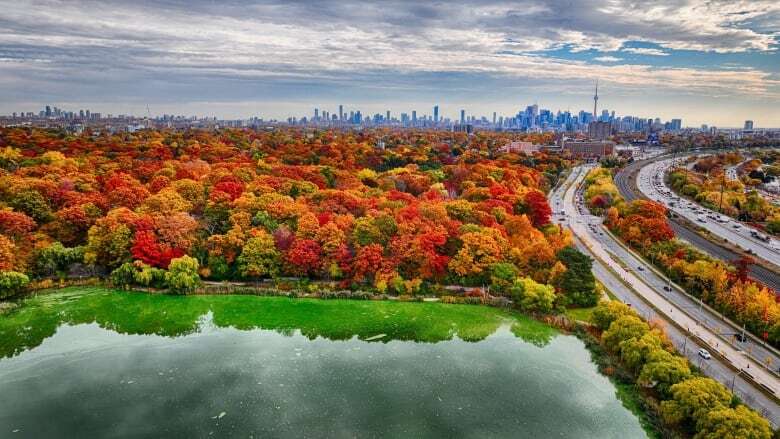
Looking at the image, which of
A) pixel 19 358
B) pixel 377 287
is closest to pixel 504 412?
pixel 377 287

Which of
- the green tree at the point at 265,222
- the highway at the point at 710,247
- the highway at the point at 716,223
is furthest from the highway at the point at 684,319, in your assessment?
the green tree at the point at 265,222

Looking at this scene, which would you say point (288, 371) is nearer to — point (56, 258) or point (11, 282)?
point (11, 282)

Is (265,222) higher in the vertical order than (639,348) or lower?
higher

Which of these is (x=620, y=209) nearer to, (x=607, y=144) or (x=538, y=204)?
(x=538, y=204)

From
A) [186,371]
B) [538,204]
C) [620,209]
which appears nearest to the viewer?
[186,371]

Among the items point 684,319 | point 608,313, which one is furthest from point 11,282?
point 684,319

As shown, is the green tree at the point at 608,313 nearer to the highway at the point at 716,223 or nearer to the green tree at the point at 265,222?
the highway at the point at 716,223
